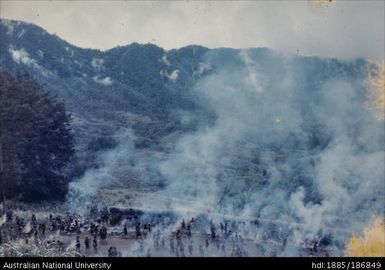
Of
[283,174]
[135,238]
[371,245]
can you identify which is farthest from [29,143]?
[283,174]

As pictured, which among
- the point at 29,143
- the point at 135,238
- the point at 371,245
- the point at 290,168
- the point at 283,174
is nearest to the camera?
the point at 371,245

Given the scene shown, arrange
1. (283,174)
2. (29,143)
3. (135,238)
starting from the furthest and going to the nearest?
1. (283,174)
2. (29,143)
3. (135,238)

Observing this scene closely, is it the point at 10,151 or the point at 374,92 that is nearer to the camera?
the point at 374,92

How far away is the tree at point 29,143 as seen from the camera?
35812mm

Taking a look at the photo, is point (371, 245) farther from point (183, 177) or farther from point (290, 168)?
point (290, 168)

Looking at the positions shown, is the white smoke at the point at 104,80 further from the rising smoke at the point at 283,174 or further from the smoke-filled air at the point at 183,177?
the rising smoke at the point at 283,174

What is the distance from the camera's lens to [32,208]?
3616 cm

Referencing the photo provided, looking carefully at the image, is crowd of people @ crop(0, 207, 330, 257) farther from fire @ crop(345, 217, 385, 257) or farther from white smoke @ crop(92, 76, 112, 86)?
white smoke @ crop(92, 76, 112, 86)

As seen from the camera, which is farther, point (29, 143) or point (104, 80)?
point (104, 80)

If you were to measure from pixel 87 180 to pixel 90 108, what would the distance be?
237 ft

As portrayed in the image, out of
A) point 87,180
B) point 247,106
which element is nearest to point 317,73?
point 247,106

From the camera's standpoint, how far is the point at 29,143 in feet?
126

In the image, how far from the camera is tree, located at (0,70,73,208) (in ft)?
117
